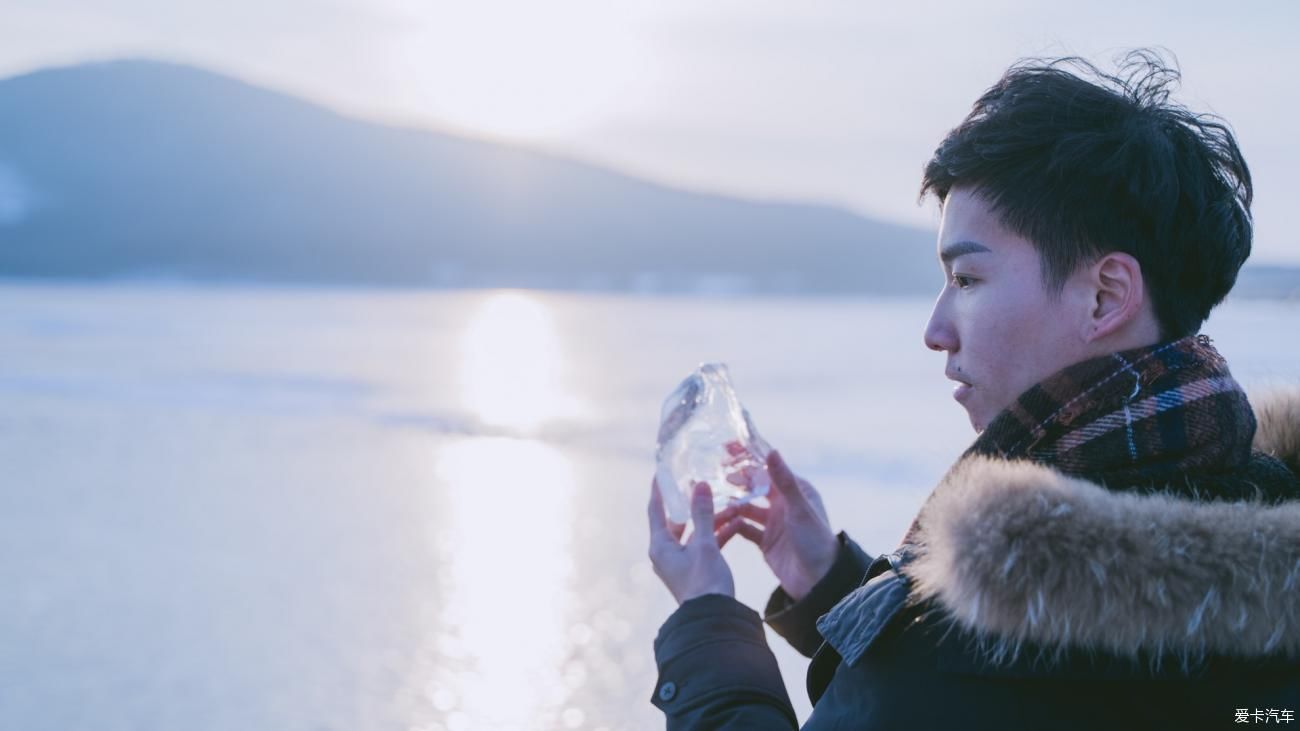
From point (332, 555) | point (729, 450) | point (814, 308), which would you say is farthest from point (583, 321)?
point (729, 450)

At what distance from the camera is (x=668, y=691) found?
106 centimetres

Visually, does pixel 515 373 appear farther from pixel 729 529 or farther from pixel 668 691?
pixel 668 691

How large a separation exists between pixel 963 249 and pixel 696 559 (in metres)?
0.39

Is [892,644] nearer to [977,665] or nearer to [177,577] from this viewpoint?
[977,665]

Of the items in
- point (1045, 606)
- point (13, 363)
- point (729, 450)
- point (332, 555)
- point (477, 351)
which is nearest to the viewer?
point (1045, 606)

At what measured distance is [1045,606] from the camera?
80 centimetres

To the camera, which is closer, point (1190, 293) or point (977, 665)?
point (977, 665)

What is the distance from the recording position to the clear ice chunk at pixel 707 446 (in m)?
1.45

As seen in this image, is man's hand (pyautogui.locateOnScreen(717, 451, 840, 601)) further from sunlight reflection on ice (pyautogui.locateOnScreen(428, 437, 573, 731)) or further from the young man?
sunlight reflection on ice (pyautogui.locateOnScreen(428, 437, 573, 731))

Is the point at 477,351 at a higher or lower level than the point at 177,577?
higher

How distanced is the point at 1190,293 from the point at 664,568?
53 cm

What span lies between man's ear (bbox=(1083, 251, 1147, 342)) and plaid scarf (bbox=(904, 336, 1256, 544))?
0.05 m

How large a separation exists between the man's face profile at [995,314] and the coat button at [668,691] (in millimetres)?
343

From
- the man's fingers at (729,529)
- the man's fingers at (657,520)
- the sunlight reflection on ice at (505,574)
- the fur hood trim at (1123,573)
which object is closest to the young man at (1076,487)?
the fur hood trim at (1123,573)
